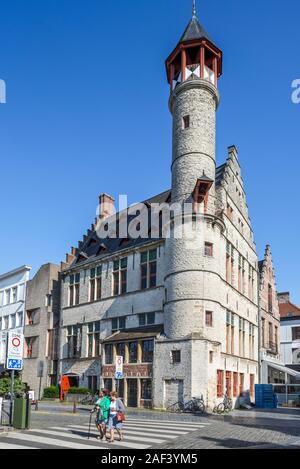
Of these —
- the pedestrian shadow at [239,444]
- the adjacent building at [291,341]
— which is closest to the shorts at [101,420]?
the pedestrian shadow at [239,444]

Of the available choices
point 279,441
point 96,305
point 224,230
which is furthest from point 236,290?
point 279,441

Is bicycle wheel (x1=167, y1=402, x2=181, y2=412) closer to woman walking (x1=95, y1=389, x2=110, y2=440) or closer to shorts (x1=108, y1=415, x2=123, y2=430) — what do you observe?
woman walking (x1=95, y1=389, x2=110, y2=440)

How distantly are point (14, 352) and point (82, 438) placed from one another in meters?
4.54

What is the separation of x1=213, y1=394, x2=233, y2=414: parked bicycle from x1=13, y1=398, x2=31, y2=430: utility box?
547 inches

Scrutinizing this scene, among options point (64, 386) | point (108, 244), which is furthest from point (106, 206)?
point (64, 386)

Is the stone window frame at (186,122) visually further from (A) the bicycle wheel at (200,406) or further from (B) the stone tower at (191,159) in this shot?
(A) the bicycle wheel at (200,406)

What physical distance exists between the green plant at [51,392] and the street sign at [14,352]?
76.7ft

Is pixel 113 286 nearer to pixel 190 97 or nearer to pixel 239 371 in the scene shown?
pixel 239 371

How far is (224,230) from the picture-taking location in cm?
3384

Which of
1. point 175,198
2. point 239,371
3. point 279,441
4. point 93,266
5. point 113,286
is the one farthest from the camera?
point 93,266

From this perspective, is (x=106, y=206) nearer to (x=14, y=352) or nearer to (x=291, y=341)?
(x=291, y=341)

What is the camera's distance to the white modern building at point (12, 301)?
49.1 m

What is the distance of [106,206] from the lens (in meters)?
49.4

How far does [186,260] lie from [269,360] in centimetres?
1753
